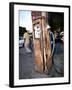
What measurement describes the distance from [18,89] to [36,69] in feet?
0.53

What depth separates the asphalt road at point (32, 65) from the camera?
5.09 ft

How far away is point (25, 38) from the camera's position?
1.56m

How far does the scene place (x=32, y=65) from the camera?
1576 mm

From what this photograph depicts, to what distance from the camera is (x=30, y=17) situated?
1568 millimetres

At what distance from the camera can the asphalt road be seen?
1552 millimetres

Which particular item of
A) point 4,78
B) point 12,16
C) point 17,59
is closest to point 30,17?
point 12,16

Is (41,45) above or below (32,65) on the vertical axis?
above

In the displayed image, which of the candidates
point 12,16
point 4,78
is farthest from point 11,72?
point 12,16

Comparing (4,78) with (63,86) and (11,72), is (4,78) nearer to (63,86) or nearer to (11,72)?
(11,72)
